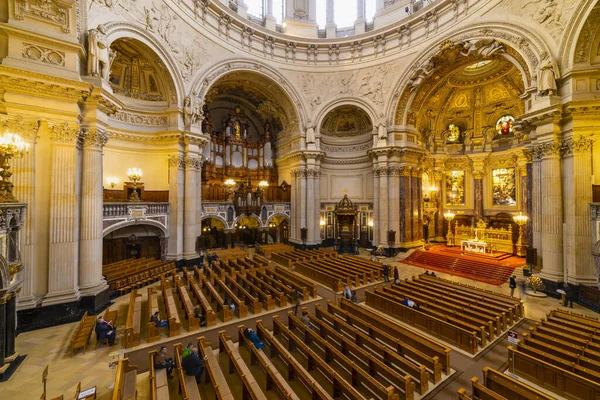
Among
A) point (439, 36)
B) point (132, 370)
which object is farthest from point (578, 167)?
point (132, 370)

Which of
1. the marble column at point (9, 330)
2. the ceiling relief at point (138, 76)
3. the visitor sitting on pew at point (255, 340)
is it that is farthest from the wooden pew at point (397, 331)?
the ceiling relief at point (138, 76)

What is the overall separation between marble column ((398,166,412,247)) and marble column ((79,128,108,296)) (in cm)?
1807

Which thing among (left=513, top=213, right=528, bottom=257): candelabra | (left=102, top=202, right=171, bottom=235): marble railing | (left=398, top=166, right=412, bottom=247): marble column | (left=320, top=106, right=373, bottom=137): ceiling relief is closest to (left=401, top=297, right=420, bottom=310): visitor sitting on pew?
(left=398, top=166, right=412, bottom=247): marble column

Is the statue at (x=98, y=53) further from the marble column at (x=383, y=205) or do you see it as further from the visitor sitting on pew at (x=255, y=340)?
the marble column at (x=383, y=205)

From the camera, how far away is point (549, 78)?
447 inches

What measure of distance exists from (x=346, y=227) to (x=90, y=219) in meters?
15.8

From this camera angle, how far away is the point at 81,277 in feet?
31.2

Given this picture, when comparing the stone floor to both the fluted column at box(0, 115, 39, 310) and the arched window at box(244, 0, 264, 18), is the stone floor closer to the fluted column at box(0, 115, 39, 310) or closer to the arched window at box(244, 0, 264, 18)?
the fluted column at box(0, 115, 39, 310)

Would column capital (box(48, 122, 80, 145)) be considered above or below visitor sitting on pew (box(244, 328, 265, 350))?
above

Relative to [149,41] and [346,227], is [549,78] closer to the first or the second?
[346,227]

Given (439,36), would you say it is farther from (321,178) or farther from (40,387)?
(40,387)

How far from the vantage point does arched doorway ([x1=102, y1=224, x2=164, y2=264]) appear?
14.3m

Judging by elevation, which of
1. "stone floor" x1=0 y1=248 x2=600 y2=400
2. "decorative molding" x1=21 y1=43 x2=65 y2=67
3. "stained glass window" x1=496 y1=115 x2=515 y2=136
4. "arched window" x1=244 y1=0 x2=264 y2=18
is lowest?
"stone floor" x1=0 y1=248 x2=600 y2=400

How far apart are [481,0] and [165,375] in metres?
22.5
